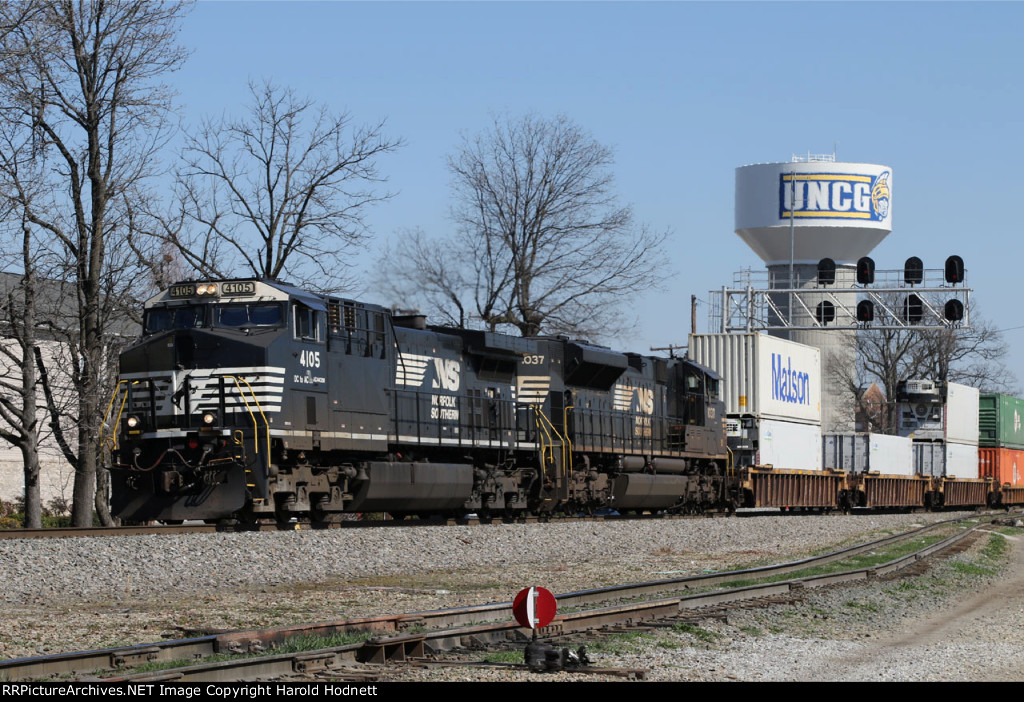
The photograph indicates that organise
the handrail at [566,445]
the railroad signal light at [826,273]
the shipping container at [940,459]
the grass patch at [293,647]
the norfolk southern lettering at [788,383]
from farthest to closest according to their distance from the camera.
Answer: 1. the shipping container at [940,459]
2. the railroad signal light at [826,273]
3. the norfolk southern lettering at [788,383]
4. the handrail at [566,445]
5. the grass patch at [293,647]

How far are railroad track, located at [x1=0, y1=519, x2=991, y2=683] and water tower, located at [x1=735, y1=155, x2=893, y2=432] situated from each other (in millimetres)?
66416

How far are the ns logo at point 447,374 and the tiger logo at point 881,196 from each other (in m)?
62.9

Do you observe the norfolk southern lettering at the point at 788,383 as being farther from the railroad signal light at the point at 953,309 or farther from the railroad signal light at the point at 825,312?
the railroad signal light at the point at 953,309

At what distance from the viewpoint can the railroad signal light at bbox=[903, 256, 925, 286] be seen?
39.6 meters

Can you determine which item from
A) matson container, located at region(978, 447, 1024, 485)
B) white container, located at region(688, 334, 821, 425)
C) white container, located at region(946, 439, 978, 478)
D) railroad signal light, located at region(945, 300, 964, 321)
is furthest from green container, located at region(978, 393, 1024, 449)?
white container, located at region(688, 334, 821, 425)

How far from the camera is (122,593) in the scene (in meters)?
14.4

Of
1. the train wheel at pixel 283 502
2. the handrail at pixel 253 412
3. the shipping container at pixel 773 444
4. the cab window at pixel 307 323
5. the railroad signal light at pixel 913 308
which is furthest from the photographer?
the railroad signal light at pixel 913 308

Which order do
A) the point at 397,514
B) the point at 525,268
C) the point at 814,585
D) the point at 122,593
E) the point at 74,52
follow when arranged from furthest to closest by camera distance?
the point at 525,268, the point at 74,52, the point at 397,514, the point at 814,585, the point at 122,593

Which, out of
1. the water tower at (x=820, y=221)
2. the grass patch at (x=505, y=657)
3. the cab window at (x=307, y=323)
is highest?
the water tower at (x=820, y=221)

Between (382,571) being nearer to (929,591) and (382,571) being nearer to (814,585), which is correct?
(814,585)

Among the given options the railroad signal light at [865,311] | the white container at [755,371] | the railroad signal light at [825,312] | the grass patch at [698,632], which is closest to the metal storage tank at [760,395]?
the white container at [755,371]

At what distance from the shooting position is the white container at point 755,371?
36.4 meters
